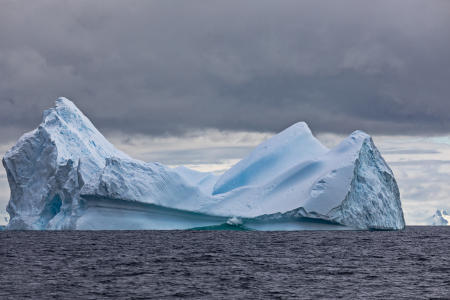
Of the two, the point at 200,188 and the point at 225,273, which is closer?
the point at 225,273

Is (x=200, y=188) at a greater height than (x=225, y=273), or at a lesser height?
greater

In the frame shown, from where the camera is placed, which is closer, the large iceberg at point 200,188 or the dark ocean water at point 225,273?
the dark ocean water at point 225,273

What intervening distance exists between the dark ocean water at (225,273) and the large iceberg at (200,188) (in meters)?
9.02

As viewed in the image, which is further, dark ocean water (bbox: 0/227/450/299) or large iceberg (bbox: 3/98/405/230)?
large iceberg (bbox: 3/98/405/230)

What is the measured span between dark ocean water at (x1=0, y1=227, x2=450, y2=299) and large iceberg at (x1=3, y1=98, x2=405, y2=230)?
9.02 m

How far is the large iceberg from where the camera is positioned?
45.8 m

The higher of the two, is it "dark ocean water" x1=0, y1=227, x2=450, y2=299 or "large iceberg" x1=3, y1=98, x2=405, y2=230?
"large iceberg" x1=3, y1=98, x2=405, y2=230

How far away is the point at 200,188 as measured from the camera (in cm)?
5009

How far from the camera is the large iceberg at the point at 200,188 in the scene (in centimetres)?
4578

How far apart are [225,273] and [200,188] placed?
2580 cm

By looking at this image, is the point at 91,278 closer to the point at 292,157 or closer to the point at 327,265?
the point at 327,265

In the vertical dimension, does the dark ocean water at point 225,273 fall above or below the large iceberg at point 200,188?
below

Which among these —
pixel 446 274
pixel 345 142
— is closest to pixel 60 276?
pixel 446 274

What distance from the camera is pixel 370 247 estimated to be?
3772 cm
